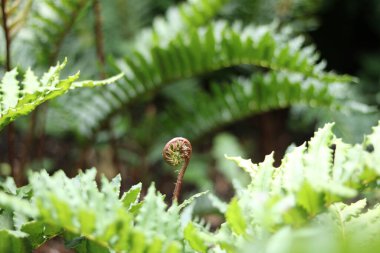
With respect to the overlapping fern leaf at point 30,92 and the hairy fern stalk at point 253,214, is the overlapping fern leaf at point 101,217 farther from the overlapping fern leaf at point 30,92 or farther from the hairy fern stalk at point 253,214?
the overlapping fern leaf at point 30,92

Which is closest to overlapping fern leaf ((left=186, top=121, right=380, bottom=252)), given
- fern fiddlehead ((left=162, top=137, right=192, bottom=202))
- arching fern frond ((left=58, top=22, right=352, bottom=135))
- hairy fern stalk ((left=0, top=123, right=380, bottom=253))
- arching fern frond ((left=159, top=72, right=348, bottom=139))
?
hairy fern stalk ((left=0, top=123, right=380, bottom=253))

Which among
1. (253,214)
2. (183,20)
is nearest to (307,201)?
(253,214)

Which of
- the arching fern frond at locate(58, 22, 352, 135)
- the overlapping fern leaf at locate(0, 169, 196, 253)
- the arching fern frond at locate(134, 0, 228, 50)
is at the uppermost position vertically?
the arching fern frond at locate(134, 0, 228, 50)

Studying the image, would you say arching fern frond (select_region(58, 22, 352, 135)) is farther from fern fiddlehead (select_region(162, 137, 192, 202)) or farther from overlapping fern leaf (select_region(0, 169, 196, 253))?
overlapping fern leaf (select_region(0, 169, 196, 253))

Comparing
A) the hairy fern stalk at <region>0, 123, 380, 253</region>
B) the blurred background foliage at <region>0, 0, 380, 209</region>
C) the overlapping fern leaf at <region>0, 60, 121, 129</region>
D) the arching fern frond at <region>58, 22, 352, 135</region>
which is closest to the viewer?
the hairy fern stalk at <region>0, 123, 380, 253</region>

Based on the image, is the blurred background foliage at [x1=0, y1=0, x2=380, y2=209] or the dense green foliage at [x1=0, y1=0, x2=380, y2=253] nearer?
the dense green foliage at [x1=0, y1=0, x2=380, y2=253]

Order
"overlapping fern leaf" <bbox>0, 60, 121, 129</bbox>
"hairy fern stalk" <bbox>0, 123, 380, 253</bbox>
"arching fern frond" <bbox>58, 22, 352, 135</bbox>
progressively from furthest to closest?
"arching fern frond" <bbox>58, 22, 352, 135</bbox>, "overlapping fern leaf" <bbox>0, 60, 121, 129</bbox>, "hairy fern stalk" <bbox>0, 123, 380, 253</bbox>

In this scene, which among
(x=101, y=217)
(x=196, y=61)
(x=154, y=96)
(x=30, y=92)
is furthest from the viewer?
(x=154, y=96)

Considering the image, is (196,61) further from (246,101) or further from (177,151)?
(177,151)
